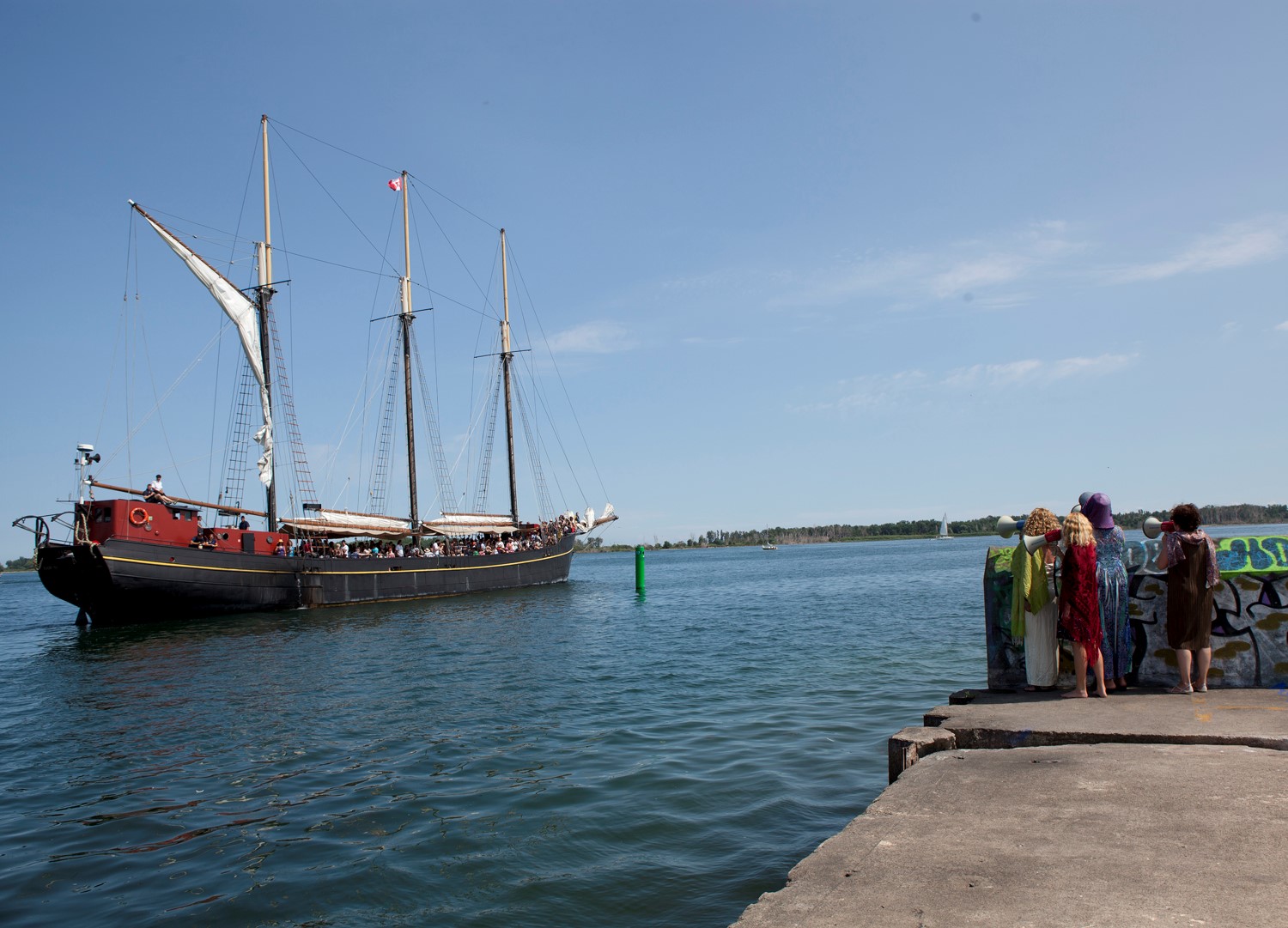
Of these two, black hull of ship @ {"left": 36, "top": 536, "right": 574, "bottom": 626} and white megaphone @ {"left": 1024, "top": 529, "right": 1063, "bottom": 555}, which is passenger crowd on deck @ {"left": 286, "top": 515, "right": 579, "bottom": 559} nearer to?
black hull of ship @ {"left": 36, "top": 536, "right": 574, "bottom": 626}

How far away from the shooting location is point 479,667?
18.9 m

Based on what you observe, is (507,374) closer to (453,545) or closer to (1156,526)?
(453,545)

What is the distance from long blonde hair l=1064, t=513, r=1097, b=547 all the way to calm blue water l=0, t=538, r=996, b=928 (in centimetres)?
300

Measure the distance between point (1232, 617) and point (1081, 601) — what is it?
1455mm

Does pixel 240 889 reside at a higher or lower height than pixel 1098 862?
lower

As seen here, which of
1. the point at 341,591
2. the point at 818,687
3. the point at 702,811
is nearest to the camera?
the point at 702,811

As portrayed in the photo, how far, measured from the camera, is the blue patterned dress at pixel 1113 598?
25.8 feet

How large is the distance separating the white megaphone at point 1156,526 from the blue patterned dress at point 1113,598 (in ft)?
0.72

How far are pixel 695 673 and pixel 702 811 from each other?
9541 mm

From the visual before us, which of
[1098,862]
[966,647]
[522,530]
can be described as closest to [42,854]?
[1098,862]

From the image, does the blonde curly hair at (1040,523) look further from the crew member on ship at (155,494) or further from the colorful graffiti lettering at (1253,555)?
the crew member on ship at (155,494)

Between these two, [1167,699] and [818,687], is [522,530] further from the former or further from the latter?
[1167,699]

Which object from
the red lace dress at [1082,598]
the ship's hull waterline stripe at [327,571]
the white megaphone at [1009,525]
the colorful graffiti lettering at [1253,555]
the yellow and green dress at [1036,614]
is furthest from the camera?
the ship's hull waterline stripe at [327,571]

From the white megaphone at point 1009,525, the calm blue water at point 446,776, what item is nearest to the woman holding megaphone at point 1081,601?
the white megaphone at point 1009,525
